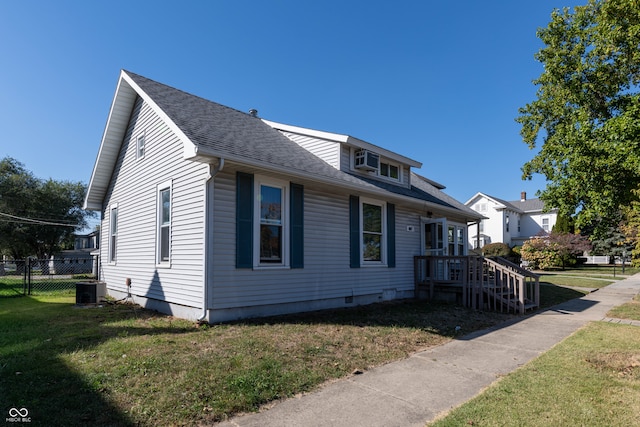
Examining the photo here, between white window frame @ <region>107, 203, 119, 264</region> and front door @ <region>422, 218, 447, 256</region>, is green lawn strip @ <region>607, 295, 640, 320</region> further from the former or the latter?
white window frame @ <region>107, 203, 119, 264</region>

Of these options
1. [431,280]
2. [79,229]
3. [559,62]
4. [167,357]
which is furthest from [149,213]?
[79,229]

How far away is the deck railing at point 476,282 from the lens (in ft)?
31.5

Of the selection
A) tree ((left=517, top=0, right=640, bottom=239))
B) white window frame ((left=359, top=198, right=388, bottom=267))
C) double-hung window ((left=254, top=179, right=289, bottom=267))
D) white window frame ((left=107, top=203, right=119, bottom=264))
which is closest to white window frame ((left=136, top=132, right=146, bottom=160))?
white window frame ((left=107, top=203, right=119, bottom=264))

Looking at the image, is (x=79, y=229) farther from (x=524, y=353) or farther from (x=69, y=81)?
(x=524, y=353)

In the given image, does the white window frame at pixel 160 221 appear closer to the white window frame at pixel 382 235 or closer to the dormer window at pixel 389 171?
the white window frame at pixel 382 235

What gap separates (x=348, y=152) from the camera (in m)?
10.6

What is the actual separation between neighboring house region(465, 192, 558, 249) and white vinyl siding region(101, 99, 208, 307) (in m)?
33.8

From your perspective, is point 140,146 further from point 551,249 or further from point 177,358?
point 551,249

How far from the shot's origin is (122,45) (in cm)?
1071

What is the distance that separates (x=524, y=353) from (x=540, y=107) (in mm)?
12947

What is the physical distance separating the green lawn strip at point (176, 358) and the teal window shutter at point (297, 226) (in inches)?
49.8

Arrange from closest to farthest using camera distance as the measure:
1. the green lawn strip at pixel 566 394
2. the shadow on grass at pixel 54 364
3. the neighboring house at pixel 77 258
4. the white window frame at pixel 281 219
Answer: the shadow on grass at pixel 54 364 → the green lawn strip at pixel 566 394 → the white window frame at pixel 281 219 → the neighboring house at pixel 77 258

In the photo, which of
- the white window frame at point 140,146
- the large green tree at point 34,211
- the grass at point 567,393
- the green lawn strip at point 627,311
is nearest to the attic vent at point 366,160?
the white window frame at point 140,146

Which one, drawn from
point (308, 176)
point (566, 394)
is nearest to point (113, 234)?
point (308, 176)
